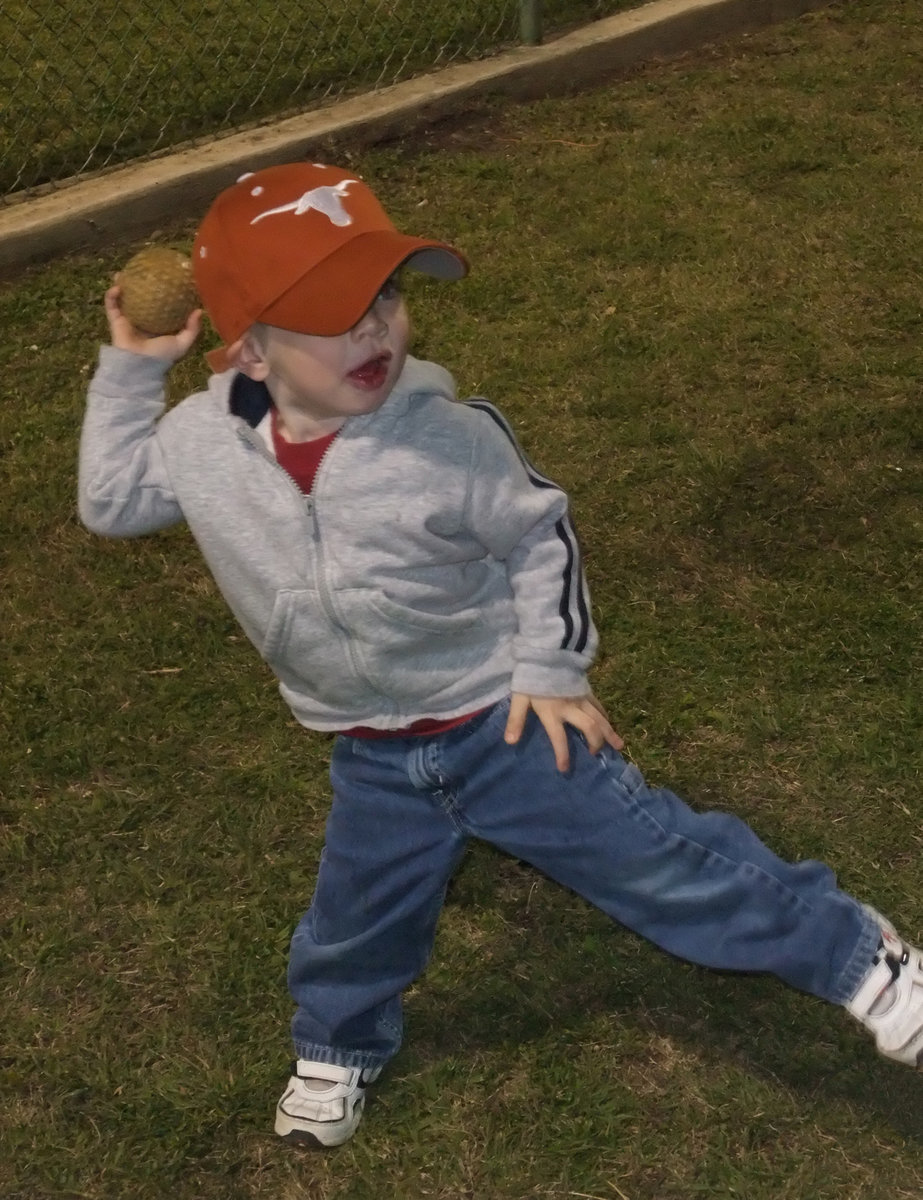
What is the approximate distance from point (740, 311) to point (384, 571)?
282cm

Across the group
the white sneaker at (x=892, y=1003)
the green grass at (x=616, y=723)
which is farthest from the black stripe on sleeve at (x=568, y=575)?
the green grass at (x=616, y=723)

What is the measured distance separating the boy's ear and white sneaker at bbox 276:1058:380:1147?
1295 millimetres

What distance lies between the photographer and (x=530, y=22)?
603 cm

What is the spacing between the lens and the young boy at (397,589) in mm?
1794

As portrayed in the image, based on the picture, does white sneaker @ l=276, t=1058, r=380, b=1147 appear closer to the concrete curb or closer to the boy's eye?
the boy's eye

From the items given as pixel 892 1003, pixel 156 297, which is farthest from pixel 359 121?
pixel 892 1003

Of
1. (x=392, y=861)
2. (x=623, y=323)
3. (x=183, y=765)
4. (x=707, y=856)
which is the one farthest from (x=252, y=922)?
(x=623, y=323)

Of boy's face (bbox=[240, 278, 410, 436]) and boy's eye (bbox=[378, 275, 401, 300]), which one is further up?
boy's eye (bbox=[378, 275, 401, 300])

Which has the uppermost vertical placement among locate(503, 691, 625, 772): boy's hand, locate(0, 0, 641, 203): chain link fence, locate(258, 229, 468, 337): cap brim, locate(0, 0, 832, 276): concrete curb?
locate(258, 229, 468, 337): cap brim

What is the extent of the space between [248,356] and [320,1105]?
1363 millimetres

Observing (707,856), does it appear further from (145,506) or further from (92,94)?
(92,94)

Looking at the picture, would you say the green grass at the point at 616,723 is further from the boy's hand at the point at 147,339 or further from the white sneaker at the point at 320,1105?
the boy's hand at the point at 147,339

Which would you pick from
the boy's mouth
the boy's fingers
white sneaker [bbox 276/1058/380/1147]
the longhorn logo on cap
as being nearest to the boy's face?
the boy's mouth

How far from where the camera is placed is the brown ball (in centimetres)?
192
